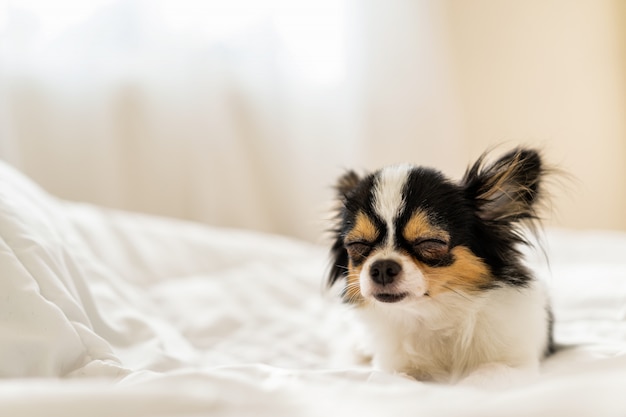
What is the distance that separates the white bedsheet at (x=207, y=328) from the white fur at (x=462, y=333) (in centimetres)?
12

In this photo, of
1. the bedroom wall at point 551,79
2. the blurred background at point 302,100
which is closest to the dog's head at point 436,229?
the blurred background at point 302,100

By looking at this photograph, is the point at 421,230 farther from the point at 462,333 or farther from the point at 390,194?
the point at 462,333

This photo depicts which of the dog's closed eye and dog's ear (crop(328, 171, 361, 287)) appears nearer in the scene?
the dog's closed eye

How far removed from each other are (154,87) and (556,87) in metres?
2.23

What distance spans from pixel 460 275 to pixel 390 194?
0.27 m

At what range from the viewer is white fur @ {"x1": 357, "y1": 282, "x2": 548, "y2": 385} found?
1619 mm

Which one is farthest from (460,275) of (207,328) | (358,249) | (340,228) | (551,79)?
(551,79)

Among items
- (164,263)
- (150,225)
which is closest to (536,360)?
Answer: (164,263)

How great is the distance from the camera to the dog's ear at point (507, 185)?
173 centimetres

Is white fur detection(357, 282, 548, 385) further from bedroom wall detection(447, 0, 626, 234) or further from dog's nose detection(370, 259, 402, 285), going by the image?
bedroom wall detection(447, 0, 626, 234)

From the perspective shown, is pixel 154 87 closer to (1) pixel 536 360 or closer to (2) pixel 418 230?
(2) pixel 418 230

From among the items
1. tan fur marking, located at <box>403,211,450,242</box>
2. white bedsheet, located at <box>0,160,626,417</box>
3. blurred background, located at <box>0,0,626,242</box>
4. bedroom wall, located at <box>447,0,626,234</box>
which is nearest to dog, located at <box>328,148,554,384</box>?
tan fur marking, located at <box>403,211,450,242</box>

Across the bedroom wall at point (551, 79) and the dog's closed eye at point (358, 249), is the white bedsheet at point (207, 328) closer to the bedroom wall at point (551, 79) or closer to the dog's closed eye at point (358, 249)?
the dog's closed eye at point (358, 249)

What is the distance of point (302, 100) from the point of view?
3.68 metres
